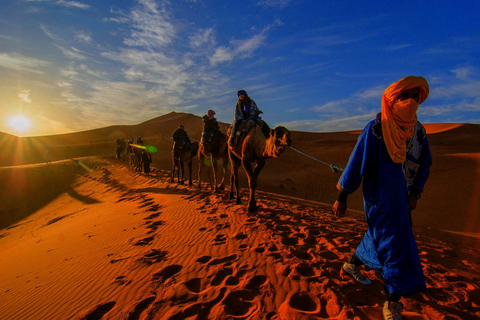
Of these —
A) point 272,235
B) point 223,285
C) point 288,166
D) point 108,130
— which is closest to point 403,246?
point 223,285

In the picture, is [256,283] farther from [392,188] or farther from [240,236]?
[392,188]

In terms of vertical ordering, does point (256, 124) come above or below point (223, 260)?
above

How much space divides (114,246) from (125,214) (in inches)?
105

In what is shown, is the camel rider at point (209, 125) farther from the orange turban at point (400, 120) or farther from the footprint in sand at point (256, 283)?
the orange turban at point (400, 120)

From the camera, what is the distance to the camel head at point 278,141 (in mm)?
4594

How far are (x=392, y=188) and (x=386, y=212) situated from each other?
245 millimetres

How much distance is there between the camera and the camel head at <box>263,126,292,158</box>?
4.59 meters

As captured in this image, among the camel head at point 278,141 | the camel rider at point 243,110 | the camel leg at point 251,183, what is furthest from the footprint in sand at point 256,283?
the camel rider at point 243,110

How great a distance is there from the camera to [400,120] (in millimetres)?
2172

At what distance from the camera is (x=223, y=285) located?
9.47 ft

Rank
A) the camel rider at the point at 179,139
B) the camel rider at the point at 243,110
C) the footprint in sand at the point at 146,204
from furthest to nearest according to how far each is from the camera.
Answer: the camel rider at the point at 179,139 < the footprint in sand at the point at 146,204 < the camel rider at the point at 243,110

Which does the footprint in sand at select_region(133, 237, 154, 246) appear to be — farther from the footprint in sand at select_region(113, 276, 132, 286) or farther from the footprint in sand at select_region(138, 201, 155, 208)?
the footprint in sand at select_region(138, 201, 155, 208)

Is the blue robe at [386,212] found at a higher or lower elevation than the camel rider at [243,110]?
lower

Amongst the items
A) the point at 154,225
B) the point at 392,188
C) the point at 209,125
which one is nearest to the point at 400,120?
the point at 392,188
